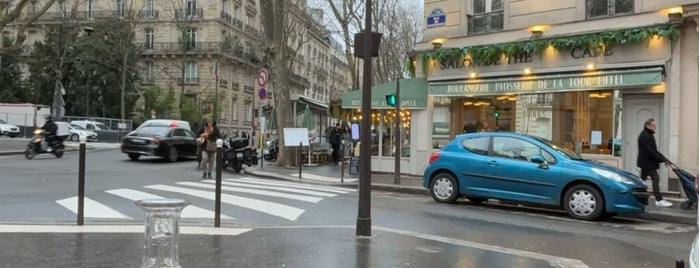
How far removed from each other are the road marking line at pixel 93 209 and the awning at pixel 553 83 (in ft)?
35.2

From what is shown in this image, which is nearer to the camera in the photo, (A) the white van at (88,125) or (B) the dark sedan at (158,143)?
(B) the dark sedan at (158,143)

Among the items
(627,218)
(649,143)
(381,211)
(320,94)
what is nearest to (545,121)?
(649,143)

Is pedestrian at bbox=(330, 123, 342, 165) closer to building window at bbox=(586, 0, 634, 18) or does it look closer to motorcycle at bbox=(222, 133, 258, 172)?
motorcycle at bbox=(222, 133, 258, 172)

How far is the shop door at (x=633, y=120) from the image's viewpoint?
1474 centimetres

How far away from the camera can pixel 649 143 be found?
39.1ft

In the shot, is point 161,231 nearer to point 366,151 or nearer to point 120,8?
point 366,151

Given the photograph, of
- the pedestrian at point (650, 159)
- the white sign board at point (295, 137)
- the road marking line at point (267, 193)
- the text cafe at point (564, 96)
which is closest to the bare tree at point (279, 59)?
the white sign board at point (295, 137)

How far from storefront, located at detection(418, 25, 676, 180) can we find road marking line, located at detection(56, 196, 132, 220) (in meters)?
10.6

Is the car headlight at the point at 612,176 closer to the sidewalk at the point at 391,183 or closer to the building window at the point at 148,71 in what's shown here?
the sidewalk at the point at 391,183

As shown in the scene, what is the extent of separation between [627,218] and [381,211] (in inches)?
175

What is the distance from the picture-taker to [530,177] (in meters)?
11.0

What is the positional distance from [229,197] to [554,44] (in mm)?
9170

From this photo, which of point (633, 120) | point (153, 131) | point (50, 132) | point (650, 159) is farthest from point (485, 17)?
point (50, 132)

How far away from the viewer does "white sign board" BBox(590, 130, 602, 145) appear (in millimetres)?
15500
